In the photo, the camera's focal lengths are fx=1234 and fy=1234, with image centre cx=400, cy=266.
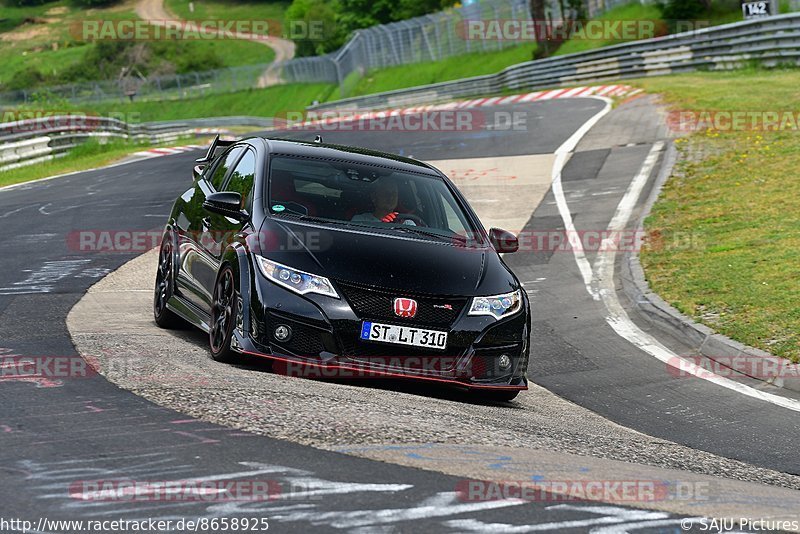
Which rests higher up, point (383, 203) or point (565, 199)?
point (383, 203)

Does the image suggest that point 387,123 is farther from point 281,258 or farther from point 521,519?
point 521,519

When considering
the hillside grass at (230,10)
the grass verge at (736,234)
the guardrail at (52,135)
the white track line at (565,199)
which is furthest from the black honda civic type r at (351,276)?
the hillside grass at (230,10)

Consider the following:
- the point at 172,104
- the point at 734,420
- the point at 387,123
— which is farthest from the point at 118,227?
the point at 172,104

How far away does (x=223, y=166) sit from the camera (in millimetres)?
10234

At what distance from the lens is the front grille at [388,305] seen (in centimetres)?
788

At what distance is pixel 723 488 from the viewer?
5.96 metres

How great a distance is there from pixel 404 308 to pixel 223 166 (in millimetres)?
2961

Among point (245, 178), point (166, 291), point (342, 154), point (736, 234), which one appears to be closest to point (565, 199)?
point (736, 234)

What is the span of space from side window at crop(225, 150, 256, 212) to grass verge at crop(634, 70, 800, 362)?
14.6 ft

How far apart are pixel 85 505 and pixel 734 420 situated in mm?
5268

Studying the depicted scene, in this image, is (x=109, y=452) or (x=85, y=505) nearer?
(x=85, y=505)

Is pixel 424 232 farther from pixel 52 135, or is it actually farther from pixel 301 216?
pixel 52 135

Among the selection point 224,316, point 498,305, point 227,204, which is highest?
point 227,204

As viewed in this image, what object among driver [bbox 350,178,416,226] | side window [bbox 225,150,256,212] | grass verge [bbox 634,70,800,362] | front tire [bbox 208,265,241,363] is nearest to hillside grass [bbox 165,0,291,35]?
grass verge [bbox 634,70,800,362]
